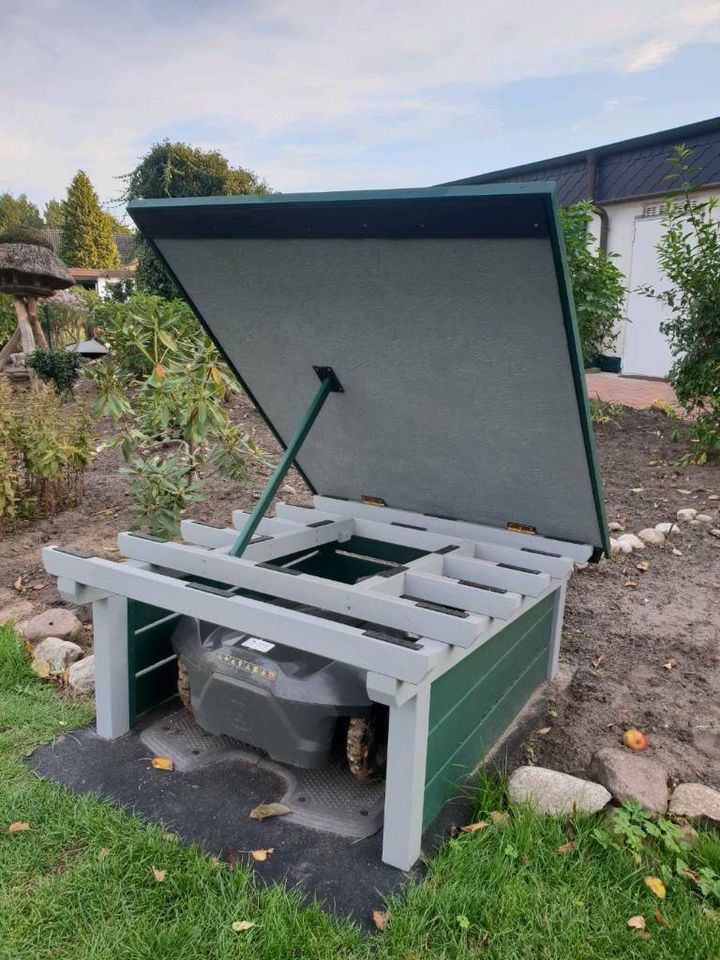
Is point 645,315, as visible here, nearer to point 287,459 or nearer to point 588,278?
point 588,278

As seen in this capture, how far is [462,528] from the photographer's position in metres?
2.60

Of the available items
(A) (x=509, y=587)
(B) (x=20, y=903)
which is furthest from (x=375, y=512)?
(B) (x=20, y=903)

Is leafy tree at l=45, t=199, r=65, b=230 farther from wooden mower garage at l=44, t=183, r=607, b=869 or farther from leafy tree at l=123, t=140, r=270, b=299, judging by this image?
wooden mower garage at l=44, t=183, r=607, b=869

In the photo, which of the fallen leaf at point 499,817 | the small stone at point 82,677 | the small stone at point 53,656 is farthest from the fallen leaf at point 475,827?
the small stone at point 53,656

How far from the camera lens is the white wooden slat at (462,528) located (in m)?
2.34

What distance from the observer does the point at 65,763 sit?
2.20m

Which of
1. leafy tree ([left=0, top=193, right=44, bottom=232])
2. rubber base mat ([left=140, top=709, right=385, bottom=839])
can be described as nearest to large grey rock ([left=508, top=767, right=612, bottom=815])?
rubber base mat ([left=140, top=709, right=385, bottom=839])

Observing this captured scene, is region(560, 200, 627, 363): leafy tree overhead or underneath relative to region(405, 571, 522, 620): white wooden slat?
overhead

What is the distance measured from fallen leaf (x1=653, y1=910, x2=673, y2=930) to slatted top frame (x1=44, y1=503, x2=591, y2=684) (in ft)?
2.43

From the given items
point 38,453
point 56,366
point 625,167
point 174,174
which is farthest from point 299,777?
point 174,174

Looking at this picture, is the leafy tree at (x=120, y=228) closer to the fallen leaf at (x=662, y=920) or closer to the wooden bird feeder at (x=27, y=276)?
the wooden bird feeder at (x=27, y=276)

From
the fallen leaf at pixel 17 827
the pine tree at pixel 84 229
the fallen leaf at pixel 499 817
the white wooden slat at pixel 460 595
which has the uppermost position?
the pine tree at pixel 84 229

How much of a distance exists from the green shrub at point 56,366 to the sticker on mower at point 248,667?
870 cm

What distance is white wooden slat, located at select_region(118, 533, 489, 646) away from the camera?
1.67m
